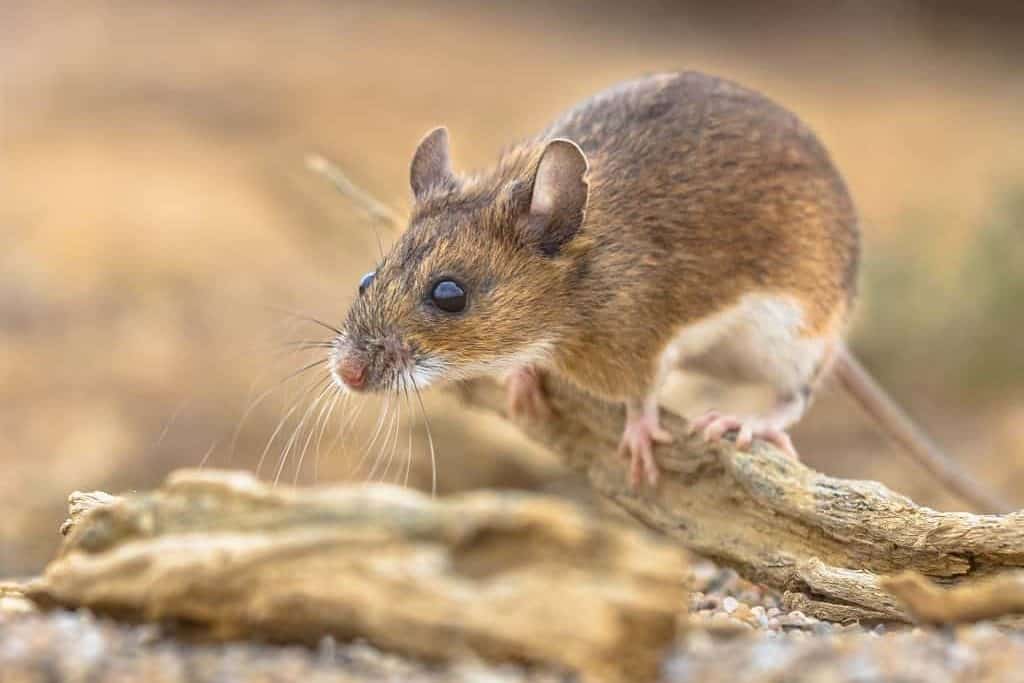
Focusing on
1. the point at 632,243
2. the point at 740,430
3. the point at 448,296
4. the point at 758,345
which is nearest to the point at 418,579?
the point at 448,296

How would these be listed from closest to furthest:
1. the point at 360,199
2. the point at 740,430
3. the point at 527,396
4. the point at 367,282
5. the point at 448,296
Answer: the point at 448,296, the point at 367,282, the point at 740,430, the point at 527,396, the point at 360,199

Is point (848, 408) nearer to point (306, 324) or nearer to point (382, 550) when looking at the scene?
point (306, 324)

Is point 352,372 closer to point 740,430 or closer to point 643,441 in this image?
point 643,441

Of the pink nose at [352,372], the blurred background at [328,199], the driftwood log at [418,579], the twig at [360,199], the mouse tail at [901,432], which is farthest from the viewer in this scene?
the blurred background at [328,199]

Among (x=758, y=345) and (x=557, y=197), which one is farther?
(x=758, y=345)

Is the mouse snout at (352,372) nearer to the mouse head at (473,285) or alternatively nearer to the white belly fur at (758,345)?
the mouse head at (473,285)

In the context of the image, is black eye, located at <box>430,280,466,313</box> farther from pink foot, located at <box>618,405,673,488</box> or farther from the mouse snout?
pink foot, located at <box>618,405,673,488</box>

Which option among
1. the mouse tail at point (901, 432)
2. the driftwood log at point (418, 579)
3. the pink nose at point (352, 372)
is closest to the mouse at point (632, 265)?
the pink nose at point (352, 372)
